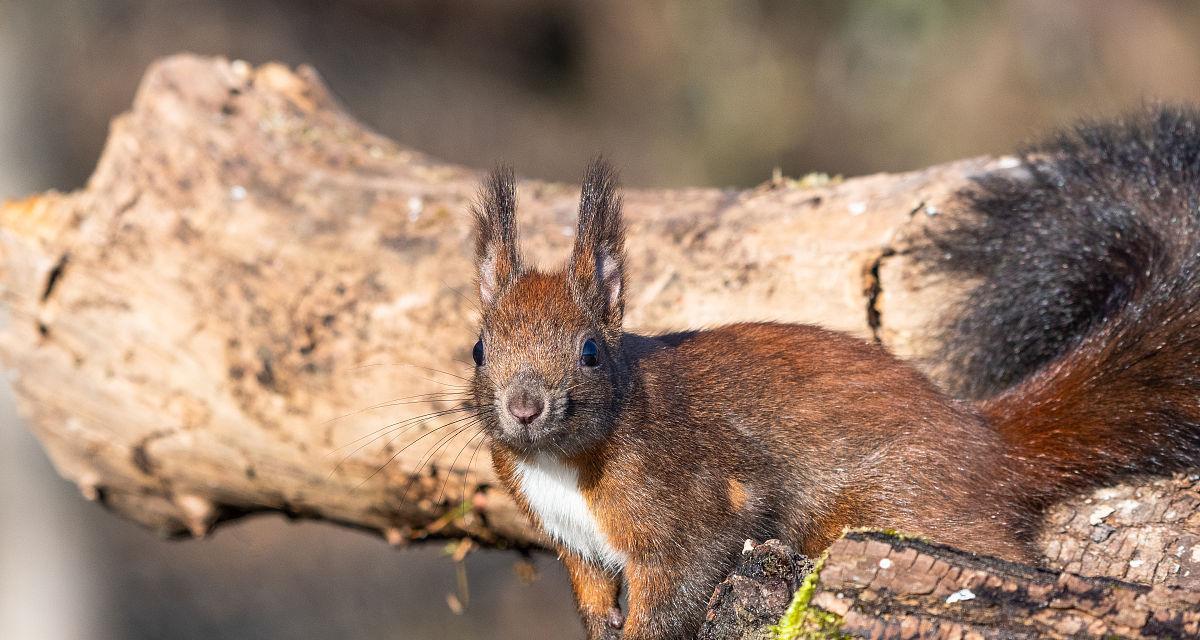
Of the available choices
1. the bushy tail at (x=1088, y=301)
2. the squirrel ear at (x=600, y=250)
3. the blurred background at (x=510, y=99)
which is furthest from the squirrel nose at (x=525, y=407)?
the blurred background at (x=510, y=99)

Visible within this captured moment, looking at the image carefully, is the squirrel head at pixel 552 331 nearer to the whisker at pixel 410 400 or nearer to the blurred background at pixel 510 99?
the whisker at pixel 410 400

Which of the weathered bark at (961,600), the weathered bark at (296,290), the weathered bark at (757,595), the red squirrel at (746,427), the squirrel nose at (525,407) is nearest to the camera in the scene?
the weathered bark at (961,600)

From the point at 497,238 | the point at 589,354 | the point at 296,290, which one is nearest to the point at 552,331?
the point at 589,354

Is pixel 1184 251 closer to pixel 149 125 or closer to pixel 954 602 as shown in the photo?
pixel 954 602

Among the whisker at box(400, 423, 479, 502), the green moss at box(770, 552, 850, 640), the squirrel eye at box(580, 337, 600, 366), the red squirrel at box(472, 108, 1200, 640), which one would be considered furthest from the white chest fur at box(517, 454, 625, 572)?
the whisker at box(400, 423, 479, 502)

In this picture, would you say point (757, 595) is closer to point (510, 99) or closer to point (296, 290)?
point (296, 290)

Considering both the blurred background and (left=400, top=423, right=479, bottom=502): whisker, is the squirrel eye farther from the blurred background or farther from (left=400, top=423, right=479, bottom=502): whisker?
the blurred background

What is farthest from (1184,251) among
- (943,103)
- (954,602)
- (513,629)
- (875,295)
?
(943,103)

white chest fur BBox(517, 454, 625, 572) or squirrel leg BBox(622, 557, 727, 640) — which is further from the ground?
white chest fur BBox(517, 454, 625, 572)
